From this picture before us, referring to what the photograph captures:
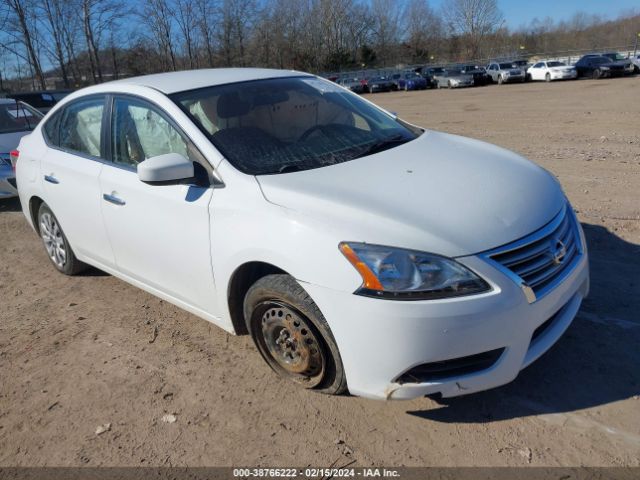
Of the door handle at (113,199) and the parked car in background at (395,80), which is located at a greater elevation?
the door handle at (113,199)

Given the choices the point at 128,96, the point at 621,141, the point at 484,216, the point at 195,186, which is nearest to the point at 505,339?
the point at 484,216

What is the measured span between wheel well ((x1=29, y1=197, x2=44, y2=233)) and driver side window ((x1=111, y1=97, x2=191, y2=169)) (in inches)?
58.9

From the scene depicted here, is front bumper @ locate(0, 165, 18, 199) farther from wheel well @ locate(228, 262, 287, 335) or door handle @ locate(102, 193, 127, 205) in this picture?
wheel well @ locate(228, 262, 287, 335)

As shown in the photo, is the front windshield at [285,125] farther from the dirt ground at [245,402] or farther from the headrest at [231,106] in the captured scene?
the dirt ground at [245,402]

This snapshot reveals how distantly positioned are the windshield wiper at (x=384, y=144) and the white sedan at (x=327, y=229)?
18 mm

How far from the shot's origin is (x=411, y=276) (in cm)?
238

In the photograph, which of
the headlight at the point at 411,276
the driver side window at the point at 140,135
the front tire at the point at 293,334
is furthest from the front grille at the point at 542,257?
the driver side window at the point at 140,135

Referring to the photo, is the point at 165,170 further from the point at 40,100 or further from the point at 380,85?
the point at 380,85

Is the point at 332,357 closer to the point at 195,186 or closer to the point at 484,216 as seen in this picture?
the point at 484,216

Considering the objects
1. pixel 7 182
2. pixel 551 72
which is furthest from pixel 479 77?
pixel 7 182

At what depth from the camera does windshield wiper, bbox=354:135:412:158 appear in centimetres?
334

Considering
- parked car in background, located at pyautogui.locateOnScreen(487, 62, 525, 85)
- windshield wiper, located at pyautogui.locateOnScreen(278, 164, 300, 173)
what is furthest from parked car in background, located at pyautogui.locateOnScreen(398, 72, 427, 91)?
windshield wiper, located at pyautogui.locateOnScreen(278, 164, 300, 173)

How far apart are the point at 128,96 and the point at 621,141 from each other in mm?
8491

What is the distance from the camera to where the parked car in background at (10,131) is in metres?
7.32
